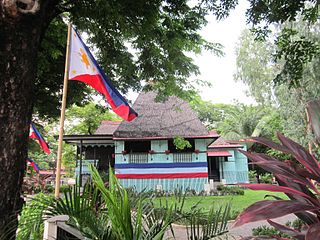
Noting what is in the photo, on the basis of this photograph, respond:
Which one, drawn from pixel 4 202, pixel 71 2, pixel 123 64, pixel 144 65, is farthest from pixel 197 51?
pixel 4 202

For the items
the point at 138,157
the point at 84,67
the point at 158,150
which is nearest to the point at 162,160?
the point at 158,150

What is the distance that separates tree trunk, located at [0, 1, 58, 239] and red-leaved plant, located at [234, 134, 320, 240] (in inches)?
86.9

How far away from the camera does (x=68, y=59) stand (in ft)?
13.5

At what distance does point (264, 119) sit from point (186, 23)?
23.6 meters

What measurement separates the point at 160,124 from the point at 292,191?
51.2 feet

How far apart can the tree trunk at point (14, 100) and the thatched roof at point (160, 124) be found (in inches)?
490

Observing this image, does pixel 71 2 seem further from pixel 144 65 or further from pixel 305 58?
pixel 305 58

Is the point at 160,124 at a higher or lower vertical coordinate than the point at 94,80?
higher

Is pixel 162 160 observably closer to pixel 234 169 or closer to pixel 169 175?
pixel 169 175

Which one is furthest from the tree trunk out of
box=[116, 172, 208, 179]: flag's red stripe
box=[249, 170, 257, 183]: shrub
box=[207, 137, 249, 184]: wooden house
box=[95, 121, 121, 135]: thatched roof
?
box=[249, 170, 257, 183]: shrub

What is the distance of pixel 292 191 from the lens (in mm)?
1178

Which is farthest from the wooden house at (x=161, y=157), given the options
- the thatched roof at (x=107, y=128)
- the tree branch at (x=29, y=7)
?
the tree branch at (x=29, y=7)

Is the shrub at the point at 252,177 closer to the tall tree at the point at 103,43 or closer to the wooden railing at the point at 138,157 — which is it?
the wooden railing at the point at 138,157

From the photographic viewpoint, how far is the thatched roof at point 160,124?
1583 cm
